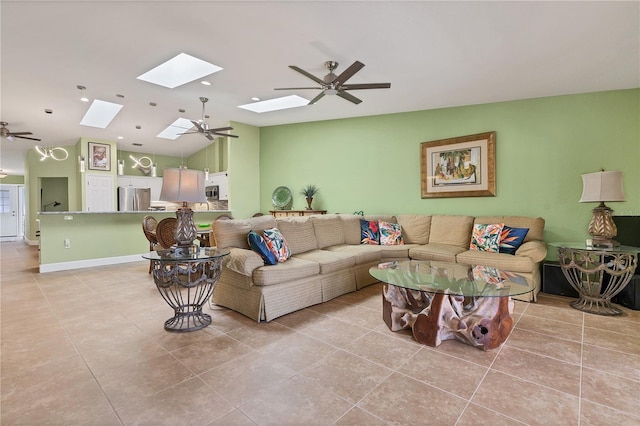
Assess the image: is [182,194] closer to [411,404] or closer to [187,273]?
[187,273]

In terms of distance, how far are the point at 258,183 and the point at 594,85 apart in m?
5.88

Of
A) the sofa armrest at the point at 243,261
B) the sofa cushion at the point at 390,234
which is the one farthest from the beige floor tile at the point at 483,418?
the sofa cushion at the point at 390,234

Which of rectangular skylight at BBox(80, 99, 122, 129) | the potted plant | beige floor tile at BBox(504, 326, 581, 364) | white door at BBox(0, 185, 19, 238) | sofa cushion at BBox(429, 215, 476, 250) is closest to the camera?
beige floor tile at BBox(504, 326, 581, 364)

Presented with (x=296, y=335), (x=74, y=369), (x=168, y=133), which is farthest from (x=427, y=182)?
(x=168, y=133)

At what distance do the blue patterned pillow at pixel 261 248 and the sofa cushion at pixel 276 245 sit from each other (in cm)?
5

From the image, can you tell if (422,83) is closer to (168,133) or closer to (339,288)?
(339,288)

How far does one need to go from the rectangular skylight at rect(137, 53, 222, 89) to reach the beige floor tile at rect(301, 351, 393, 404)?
360 centimetres

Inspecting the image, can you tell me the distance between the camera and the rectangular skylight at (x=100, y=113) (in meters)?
5.36

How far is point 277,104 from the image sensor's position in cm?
527

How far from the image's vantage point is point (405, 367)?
6.46ft

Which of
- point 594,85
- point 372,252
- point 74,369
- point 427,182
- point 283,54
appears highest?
point 283,54

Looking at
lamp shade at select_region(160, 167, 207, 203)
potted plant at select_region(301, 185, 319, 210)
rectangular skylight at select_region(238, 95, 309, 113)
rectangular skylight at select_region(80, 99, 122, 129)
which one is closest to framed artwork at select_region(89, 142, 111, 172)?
rectangular skylight at select_region(80, 99, 122, 129)

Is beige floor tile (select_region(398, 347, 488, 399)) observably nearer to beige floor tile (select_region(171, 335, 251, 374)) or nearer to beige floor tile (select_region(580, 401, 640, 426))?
beige floor tile (select_region(580, 401, 640, 426))

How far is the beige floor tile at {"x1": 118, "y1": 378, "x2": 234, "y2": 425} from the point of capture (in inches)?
58.3
